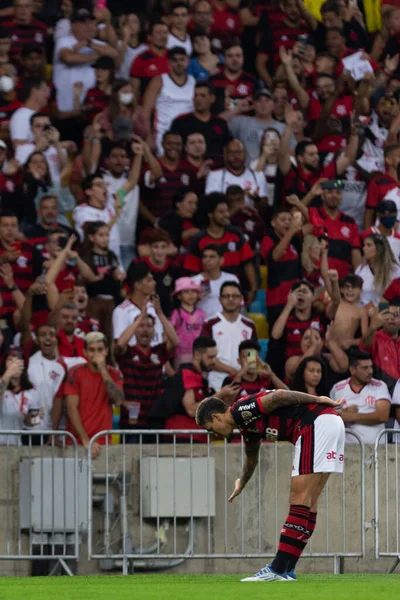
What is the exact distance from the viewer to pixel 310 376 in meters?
16.0

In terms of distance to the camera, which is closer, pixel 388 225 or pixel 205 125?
pixel 388 225

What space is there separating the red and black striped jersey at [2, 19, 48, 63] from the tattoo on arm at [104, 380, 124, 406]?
6300mm

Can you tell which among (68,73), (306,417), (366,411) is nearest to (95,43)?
(68,73)

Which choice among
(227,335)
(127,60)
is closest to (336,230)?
(227,335)

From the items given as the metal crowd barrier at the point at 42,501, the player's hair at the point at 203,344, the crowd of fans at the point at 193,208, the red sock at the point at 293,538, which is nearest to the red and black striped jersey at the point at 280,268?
the crowd of fans at the point at 193,208

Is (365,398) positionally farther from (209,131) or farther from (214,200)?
(209,131)

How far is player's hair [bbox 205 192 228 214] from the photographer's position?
741 inches

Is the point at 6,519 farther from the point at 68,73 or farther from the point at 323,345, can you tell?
the point at 68,73

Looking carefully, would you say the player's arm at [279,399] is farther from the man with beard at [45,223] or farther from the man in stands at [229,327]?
the man with beard at [45,223]

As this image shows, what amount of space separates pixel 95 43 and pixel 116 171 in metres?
2.22

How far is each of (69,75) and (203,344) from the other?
230 inches

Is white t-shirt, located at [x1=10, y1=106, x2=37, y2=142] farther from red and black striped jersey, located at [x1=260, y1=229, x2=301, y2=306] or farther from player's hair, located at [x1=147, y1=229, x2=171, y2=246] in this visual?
red and black striped jersey, located at [x1=260, y1=229, x2=301, y2=306]

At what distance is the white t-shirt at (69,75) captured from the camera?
2075cm

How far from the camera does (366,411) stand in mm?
16266
